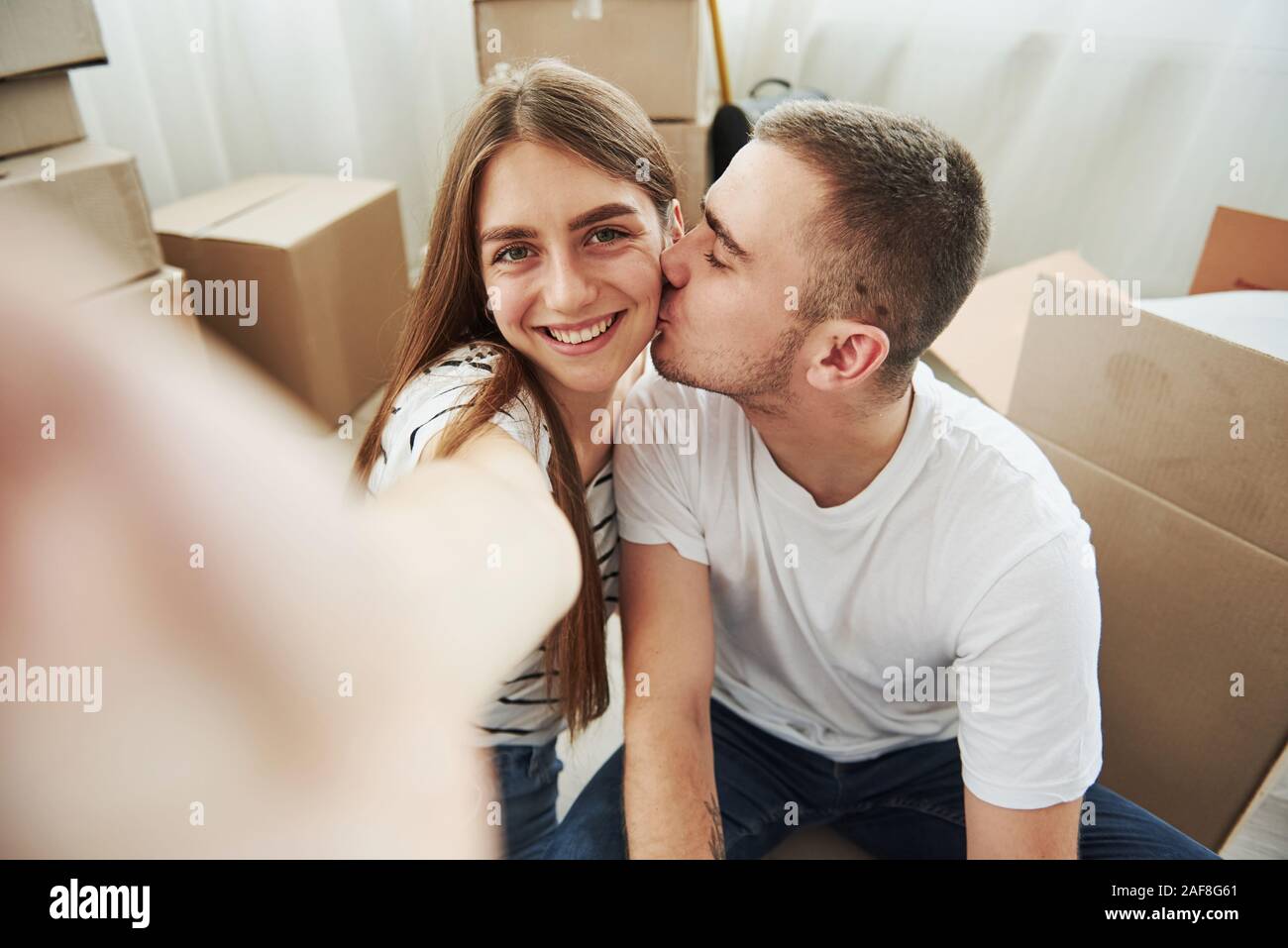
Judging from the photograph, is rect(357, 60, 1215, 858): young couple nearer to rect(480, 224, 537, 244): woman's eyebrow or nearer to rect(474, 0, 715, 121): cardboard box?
rect(480, 224, 537, 244): woman's eyebrow

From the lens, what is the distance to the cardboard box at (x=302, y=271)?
1713 mm

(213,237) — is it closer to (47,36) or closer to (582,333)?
(47,36)

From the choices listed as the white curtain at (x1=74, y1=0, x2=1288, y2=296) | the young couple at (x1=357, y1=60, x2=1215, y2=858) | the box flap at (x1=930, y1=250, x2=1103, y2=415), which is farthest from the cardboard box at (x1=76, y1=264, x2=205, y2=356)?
the box flap at (x1=930, y1=250, x2=1103, y2=415)

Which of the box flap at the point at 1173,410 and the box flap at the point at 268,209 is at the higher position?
the box flap at the point at 268,209

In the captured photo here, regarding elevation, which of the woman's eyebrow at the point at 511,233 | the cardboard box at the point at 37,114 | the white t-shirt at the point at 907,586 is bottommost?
the white t-shirt at the point at 907,586

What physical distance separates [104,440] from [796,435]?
2.22 feet

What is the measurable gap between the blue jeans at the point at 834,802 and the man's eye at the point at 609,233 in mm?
619

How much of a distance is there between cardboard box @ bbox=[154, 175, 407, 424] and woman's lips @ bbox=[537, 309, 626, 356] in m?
0.87

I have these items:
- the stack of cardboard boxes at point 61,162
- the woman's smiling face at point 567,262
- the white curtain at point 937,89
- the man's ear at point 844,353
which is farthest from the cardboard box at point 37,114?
the man's ear at point 844,353

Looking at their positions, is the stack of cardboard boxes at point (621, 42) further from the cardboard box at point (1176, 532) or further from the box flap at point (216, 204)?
the cardboard box at point (1176, 532)

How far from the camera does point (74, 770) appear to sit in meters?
0.44

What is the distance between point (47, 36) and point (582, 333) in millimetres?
1076

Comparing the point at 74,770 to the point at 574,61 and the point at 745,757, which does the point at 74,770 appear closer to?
the point at 745,757

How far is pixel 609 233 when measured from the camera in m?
0.90
